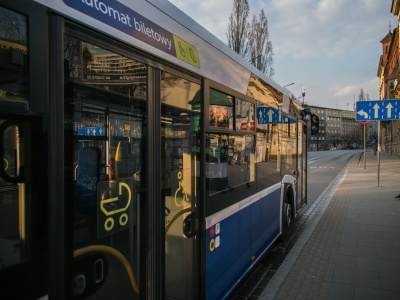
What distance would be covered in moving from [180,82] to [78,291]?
→ 1.64 meters

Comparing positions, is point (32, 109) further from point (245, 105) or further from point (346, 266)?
point (346, 266)

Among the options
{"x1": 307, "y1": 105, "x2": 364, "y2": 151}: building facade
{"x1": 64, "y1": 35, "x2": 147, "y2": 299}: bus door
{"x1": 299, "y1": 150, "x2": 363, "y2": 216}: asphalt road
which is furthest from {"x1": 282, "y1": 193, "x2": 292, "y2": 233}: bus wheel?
{"x1": 307, "y1": 105, "x2": 364, "y2": 151}: building facade

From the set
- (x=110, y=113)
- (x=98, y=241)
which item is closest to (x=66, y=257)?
(x=98, y=241)

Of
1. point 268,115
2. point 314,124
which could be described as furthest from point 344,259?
point 314,124

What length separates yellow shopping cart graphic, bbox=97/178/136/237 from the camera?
1933 mm

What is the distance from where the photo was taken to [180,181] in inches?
108

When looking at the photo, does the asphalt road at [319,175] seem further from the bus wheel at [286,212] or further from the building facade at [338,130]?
the building facade at [338,130]

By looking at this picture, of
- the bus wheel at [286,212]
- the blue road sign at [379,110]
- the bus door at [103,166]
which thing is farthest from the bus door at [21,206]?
the blue road sign at [379,110]

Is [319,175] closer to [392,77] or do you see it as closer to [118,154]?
[118,154]

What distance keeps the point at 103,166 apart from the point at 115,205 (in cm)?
25

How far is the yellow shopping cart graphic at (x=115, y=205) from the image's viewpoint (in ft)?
6.34

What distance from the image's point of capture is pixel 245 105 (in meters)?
4.05

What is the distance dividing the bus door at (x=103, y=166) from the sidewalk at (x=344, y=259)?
9.02 ft

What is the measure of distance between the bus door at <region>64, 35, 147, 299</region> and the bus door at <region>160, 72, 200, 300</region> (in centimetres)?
33
